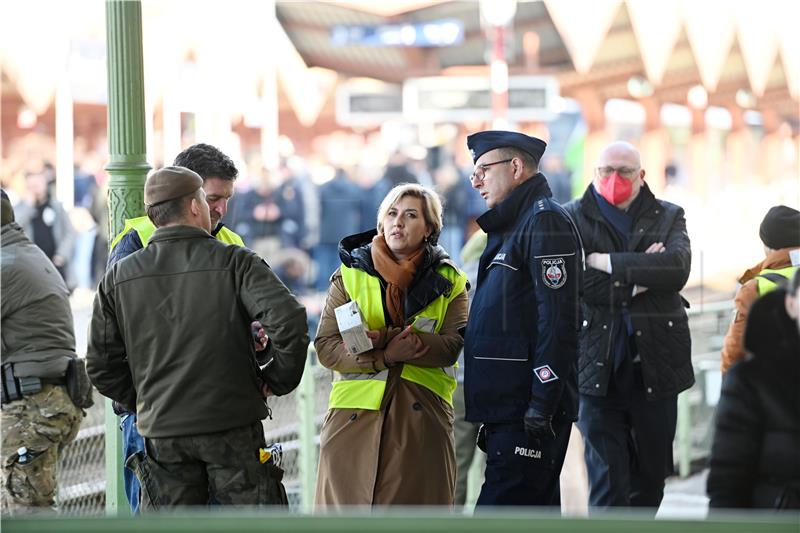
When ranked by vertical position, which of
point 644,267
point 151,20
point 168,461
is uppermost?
point 151,20

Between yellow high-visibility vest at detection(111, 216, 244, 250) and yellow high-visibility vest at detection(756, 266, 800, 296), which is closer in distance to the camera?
yellow high-visibility vest at detection(756, 266, 800, 296)

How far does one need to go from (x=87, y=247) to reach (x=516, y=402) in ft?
21.8

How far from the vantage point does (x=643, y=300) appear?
446 cm

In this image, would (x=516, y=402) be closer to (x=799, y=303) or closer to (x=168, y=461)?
(x=168, y=461)

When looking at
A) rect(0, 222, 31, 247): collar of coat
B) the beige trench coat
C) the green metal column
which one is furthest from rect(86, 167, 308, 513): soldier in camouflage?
rect(0, 222, 31, 247): collar of coat

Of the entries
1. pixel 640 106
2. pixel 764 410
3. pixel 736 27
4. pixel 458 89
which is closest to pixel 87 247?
pixel 458 89

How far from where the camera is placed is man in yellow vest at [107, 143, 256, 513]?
12.6 ft

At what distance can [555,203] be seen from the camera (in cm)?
382

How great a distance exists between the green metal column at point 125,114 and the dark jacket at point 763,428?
9.07 feet

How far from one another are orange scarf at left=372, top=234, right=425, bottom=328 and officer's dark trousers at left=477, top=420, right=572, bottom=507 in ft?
1.71

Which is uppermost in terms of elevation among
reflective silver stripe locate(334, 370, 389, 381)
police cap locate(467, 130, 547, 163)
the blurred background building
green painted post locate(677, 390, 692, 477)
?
the blurred background building

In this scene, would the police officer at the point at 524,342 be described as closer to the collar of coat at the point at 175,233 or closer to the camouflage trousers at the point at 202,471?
the camouflage trousers at the point at 202,471

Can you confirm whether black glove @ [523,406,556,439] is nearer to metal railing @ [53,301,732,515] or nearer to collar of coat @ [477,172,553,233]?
collar of coat @ [477,172,553,233]

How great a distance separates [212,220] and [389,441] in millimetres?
1003
